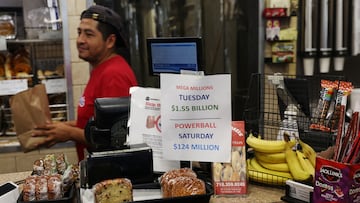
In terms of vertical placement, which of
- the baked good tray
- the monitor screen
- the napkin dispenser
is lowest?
the baked good tray

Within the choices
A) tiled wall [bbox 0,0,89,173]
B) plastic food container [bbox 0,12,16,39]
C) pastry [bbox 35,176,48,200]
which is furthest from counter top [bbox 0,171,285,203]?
plastic food container [bbox 0,12,16,39]

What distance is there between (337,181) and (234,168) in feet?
1.16

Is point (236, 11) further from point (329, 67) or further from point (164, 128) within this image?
point (164, 128)

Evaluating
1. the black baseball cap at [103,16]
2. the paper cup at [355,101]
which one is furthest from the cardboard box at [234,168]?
the black baseball cap at [103,16]

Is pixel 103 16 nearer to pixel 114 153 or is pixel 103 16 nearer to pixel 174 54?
pixel 174 54

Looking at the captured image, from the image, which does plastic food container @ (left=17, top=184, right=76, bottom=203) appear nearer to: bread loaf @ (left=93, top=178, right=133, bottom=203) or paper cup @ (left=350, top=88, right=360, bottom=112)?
bread loaf @ (left=93, top=178, right=133, bottom=203)

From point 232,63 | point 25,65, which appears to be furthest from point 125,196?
point 232,63

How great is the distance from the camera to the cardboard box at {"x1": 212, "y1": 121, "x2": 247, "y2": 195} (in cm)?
147

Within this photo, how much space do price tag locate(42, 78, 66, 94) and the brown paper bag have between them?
441 mm

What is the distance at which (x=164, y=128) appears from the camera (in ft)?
4.87

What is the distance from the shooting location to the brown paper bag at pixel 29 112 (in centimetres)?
272

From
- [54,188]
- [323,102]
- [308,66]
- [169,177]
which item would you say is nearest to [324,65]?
[308,66]

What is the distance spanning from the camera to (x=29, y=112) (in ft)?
8.98

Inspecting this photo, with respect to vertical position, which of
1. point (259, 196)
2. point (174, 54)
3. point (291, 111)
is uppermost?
point (174, 54)
